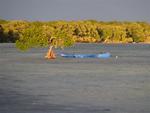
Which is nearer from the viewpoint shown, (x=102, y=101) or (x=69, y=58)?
(x=102, y=101)

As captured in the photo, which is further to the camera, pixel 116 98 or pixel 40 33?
pixel 40 33

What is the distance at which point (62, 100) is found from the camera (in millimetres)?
33406

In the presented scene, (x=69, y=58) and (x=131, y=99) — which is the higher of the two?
(x=131, y=99)

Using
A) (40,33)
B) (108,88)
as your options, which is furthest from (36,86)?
(40,33)

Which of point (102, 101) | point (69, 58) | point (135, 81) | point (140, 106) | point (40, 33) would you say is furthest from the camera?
point (69, 58)

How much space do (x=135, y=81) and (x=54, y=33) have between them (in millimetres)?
38651

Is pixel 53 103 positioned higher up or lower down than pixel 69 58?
higher up

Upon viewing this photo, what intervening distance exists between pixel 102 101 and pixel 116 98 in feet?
6.13

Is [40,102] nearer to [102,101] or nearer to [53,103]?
[53,103]

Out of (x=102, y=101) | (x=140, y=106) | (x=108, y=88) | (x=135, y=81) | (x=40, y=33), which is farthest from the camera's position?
(x=40, y=33)

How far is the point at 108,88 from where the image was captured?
42.2 m

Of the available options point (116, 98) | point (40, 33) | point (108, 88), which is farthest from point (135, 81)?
point (40, 33)

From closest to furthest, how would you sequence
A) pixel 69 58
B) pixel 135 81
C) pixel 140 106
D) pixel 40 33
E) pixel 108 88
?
pixel 140 106 < pixel 108 88 < pixel 135 81 < pixel 40 33 < pixel 69 58

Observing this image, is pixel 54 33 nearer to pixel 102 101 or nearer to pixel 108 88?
pixel 108 88
